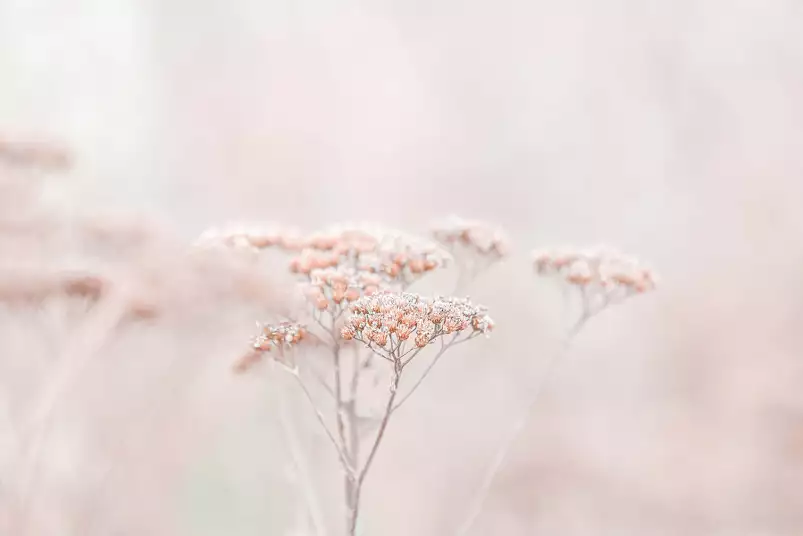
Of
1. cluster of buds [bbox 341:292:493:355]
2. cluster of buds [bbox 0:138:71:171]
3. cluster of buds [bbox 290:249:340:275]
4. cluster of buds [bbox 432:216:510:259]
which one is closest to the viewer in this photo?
cluster of buds [bbox 341:292:493:355]

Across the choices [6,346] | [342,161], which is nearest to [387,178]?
[342,161]

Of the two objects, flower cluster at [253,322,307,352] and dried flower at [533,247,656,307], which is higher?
dried flower at [533,247,656,307]

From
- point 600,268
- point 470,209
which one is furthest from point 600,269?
point 470,209

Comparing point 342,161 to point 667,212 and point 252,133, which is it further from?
point 667,212

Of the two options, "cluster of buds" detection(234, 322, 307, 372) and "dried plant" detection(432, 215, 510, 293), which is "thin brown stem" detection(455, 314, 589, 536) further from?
"cluster of buds" detection(234, 322, 307, 372)

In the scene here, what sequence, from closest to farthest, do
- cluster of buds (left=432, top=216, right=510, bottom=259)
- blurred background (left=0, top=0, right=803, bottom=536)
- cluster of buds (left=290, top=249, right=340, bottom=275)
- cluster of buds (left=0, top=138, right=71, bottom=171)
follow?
cluster of buds (left=290, top=249, right=340, bottom=275)
cluster of buds (left=432, top=216, right=510, bottom=259)
cluster of buds (left=0, top=138, right=71, bottom=171)
blurred background (left=0, top=0, right=803, bottom=536)

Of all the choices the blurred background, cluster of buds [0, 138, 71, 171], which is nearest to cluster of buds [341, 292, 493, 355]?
the blurred background

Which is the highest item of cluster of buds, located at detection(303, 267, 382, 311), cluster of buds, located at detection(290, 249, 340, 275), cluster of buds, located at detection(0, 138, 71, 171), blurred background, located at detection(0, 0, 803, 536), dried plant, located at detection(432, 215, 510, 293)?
blurred background, located at detection(0, 0, 803, 536)
